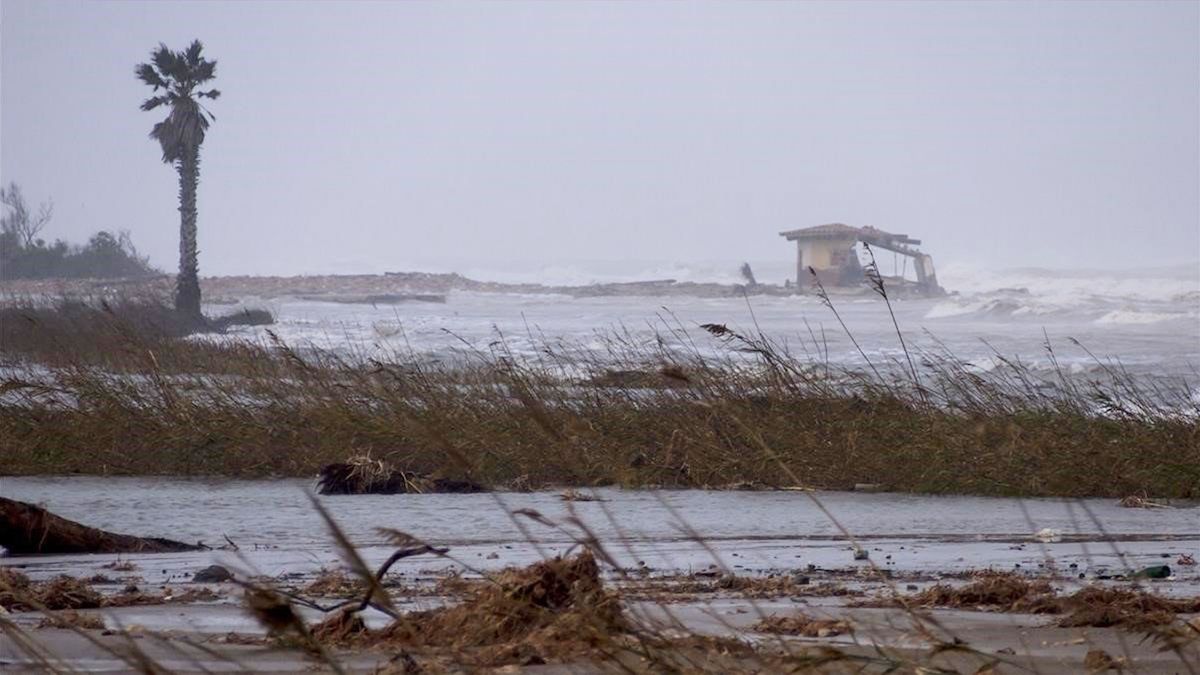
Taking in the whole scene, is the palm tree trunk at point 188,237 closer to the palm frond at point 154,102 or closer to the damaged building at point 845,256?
the palm frond at point 154,102

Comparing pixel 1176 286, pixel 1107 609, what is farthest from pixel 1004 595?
pixel 1176 286

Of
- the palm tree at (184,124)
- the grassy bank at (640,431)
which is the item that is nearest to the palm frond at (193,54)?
the palm tree at (184,124)

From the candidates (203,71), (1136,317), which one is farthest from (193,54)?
(1136,317)

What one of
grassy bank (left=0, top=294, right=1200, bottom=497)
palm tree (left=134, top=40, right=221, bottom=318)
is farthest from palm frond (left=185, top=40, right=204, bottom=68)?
grassy bank (left=0, top=294, right=1200, bottom=497)

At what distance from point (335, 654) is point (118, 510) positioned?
18.8 ft

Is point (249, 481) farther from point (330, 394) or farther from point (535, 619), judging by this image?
point (535, 619)

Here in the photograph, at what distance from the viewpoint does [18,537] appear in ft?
23.0

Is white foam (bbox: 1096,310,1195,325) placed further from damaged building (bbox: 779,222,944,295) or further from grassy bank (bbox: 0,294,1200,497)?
grassy bank (bbox: 0,294,1200,497)

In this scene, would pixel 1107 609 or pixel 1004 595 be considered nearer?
pixel 1107 609

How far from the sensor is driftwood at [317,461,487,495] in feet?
32.4

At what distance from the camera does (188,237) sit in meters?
40.1

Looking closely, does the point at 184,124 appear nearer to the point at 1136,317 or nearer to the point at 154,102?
the point at 154,102

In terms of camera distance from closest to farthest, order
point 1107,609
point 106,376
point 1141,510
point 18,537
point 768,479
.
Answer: point 1107,609 < point 18,537 < point 1141,510 < point 768,479 < point 106,376

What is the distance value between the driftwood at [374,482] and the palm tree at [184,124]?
28.9 metres
